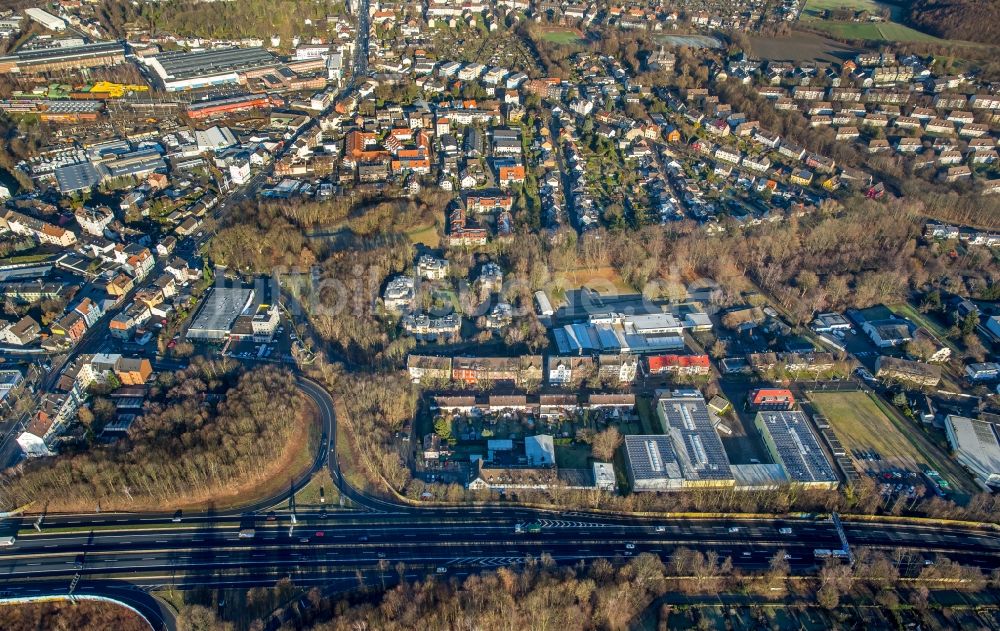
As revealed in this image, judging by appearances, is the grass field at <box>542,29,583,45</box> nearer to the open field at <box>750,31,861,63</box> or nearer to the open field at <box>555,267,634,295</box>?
the open field at <box>750,31,861,63</box>

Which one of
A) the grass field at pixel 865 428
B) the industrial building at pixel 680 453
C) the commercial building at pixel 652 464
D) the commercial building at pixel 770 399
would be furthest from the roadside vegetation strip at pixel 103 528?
the grass field at pixel 865 428

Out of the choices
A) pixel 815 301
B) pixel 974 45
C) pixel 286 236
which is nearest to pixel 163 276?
pixel 286 236

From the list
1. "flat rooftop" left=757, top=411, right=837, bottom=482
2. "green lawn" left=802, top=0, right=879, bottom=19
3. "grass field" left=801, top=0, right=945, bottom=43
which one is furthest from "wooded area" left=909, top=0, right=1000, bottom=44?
"flat rooftop" left=757, top=411, right=837, bottom=482

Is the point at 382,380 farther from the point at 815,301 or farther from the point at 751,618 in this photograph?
the point at 815,301

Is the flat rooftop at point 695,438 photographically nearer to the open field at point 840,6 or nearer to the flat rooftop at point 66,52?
the flat rooftop at point 66,52

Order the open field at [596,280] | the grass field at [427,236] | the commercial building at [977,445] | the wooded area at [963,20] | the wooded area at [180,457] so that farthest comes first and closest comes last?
the wooded area at [963,20] < the grass field at [427,236] < the open field at [596,280] < the commercial building at [977,445] < the wooded area at [180,457]

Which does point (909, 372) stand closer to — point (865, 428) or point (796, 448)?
point (865, 428)

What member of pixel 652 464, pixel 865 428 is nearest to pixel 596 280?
pixel 652 464
